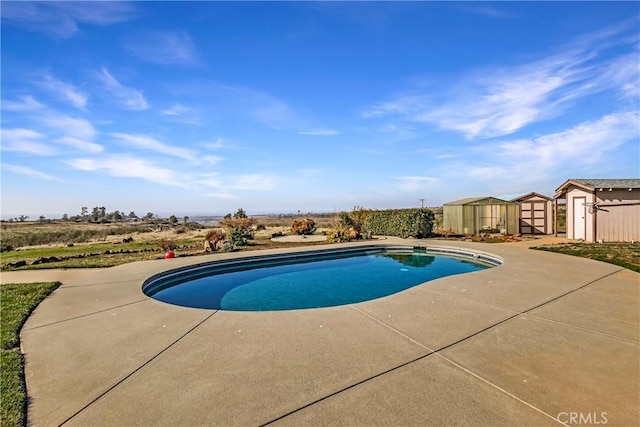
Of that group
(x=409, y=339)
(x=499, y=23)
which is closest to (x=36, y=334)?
(x=409, y=339)

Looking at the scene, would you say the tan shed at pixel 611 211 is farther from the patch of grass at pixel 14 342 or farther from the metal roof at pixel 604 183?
the patch of grass at pixel 14 342

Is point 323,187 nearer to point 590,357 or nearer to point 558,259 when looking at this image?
point 558,259

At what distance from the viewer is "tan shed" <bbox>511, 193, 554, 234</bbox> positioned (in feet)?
53.1

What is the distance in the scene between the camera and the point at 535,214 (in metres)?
16.3

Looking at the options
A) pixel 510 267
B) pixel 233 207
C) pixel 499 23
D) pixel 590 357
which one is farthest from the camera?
pixel 233 207

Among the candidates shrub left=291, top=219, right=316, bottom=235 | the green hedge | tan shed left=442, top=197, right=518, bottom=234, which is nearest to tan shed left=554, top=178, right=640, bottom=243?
tan shed left=442, top=197, right=518, bottom=234

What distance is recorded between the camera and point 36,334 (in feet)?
13.2

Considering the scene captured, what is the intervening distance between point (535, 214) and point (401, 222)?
284 inches

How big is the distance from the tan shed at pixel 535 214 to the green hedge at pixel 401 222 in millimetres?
4955

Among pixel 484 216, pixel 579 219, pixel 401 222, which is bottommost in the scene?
pixel 401 222

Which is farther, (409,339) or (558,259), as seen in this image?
(558,259)

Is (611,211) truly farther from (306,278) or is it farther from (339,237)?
(306,278)

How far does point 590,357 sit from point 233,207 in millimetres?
23412

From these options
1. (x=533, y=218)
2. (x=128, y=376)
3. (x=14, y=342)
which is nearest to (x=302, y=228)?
(x=533, y=218)
